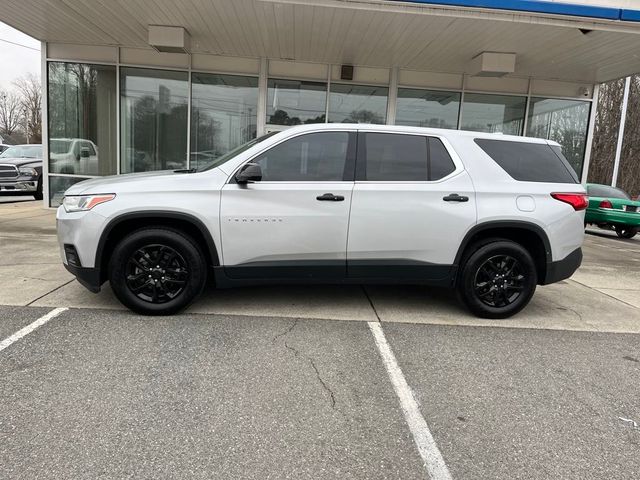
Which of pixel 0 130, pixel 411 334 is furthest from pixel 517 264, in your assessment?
pixel 0 130

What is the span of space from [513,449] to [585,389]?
118 cm

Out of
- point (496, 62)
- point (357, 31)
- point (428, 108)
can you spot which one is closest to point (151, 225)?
point (357, 31)

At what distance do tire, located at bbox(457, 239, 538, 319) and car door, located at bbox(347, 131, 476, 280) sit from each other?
24cm

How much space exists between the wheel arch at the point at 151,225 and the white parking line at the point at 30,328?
559 millimetres

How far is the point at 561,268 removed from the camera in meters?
5.12

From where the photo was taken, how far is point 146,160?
39.1 feet

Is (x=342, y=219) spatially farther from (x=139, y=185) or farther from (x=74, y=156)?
(x=74, y=156)

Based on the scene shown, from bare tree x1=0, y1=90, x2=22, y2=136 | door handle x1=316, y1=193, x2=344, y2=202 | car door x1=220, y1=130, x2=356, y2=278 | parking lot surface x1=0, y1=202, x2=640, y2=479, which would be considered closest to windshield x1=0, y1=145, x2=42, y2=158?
parking lot surface x1=0, y1=202, x2=640, y2=479

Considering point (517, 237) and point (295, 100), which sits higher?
point (295, 100)

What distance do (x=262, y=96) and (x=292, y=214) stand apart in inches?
308

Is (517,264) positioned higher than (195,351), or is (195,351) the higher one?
(517,264)

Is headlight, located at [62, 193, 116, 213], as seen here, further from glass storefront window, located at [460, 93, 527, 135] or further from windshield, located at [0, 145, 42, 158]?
windshield, located at [0, 145, 42, 158]

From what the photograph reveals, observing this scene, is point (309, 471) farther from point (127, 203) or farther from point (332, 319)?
point (127, 203)

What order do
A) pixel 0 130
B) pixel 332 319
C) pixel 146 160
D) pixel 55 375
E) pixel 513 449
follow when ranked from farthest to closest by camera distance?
pixel 0 130, pixel 146 160, pixel 332 319, pixel 55 375, pixel 513 449
